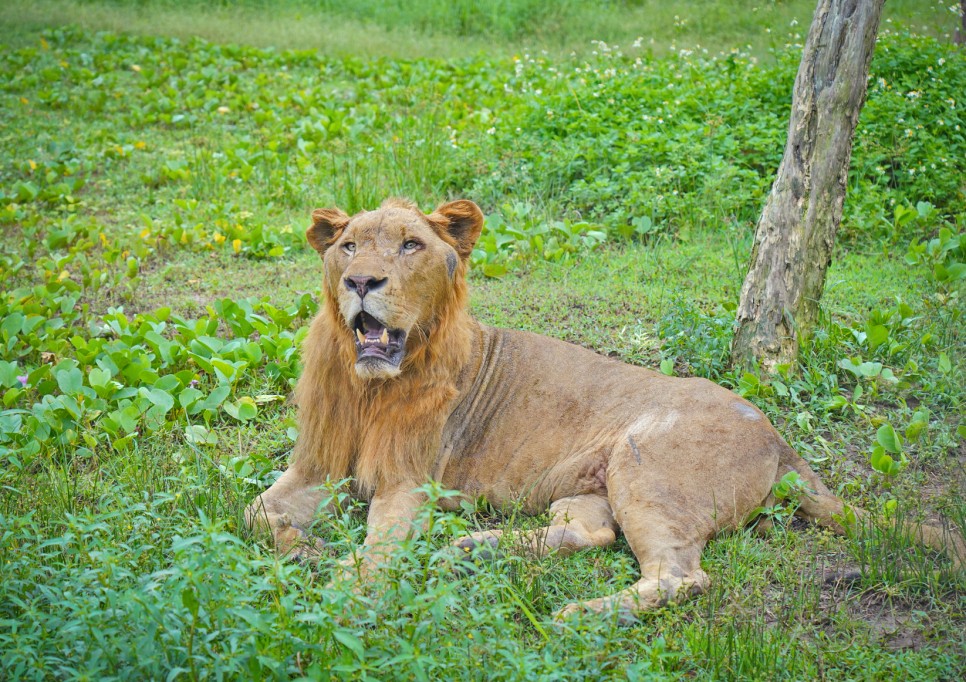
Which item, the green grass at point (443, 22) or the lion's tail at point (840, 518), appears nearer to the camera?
the lion's tail at point (840, 518)

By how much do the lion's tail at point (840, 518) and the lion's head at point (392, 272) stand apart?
5.55ft

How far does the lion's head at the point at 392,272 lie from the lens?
411 cm

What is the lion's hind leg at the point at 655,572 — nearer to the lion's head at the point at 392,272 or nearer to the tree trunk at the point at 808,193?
the lion's head at the point at 392,272

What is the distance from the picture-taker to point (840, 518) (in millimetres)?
4066

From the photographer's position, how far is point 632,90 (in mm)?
9367

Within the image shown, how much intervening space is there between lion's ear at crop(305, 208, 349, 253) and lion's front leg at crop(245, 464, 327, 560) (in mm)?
1067

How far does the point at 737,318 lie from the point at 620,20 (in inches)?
435

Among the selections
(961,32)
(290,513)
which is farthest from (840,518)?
(961,32)

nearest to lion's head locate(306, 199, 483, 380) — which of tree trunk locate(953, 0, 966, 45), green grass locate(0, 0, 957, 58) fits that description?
tree trunk locate(953, 0, 966, 45)

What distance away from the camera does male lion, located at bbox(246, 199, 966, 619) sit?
4043 millimetres

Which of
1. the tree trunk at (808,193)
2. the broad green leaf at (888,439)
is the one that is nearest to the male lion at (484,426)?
the broad green leaf at (888,439)

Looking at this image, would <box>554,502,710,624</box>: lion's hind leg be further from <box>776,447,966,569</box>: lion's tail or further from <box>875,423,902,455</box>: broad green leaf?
<box>875,423,902,455</box>: broad green leaf

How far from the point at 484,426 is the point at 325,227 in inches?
47.9

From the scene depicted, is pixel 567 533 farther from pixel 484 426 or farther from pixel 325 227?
pixel 325 227
